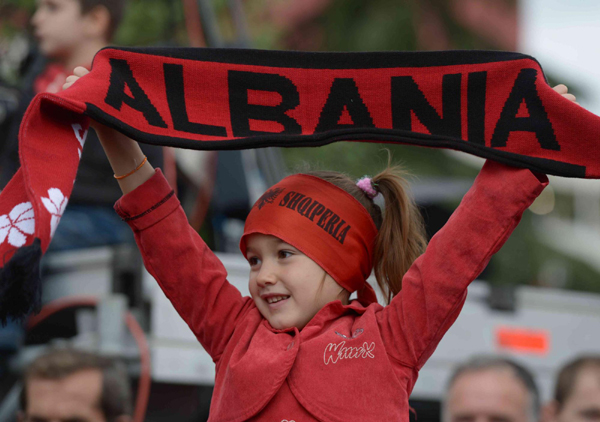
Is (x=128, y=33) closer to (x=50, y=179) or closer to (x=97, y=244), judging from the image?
(x=97, y=244)

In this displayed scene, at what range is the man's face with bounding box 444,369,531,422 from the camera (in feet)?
8.79

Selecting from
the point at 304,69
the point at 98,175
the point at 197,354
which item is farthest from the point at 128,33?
the point at 304,69

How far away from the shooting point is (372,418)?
151 centimetres

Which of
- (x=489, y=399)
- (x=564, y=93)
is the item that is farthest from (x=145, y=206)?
(x=489, y=399)

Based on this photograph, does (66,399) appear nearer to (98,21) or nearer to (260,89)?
(260,89)

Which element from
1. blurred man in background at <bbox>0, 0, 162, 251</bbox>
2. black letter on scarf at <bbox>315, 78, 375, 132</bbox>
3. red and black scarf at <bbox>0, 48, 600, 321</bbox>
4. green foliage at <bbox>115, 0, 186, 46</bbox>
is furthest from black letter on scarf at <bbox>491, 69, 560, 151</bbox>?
green foliage at <bbox>115, 0, 186, 46</bbox>

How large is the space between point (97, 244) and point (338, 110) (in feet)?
5.90

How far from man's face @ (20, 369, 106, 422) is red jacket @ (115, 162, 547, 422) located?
3.30 feet

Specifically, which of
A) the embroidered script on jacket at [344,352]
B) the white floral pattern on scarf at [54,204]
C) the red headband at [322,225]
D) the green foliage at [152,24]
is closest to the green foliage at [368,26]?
the green foliage at [152,24]

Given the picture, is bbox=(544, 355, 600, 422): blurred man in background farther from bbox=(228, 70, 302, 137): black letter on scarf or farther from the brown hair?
bbox=(228, 70, 302, 137): black letter on scarf

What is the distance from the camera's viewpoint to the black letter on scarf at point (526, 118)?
1.58m

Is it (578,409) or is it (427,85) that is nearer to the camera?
(427,85)

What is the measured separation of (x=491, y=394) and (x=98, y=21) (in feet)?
7.17

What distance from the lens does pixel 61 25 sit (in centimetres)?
317
